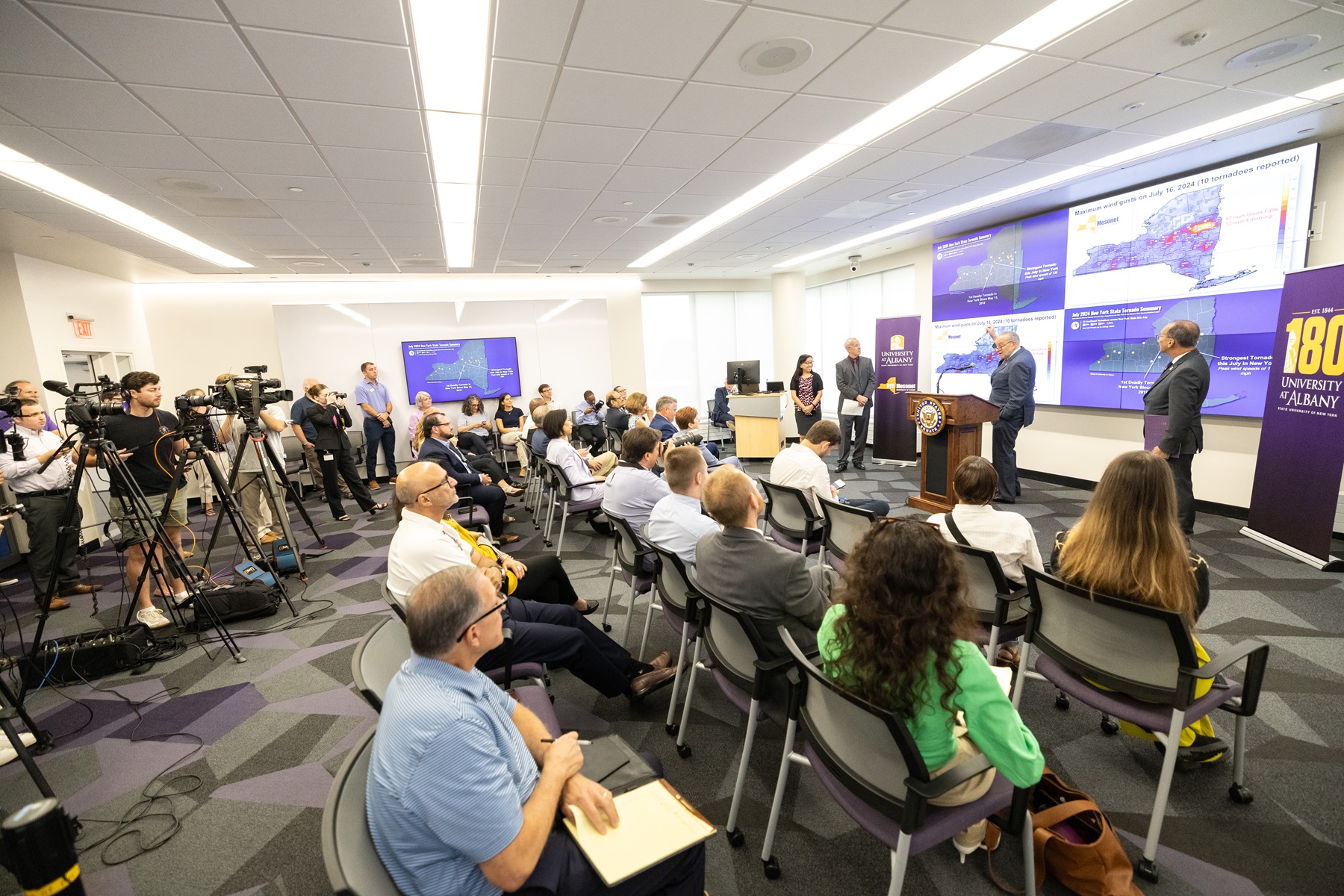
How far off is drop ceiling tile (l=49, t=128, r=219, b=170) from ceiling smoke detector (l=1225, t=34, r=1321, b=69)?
19.7 ft

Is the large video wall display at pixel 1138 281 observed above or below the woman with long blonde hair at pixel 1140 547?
above

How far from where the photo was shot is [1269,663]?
2.70 m

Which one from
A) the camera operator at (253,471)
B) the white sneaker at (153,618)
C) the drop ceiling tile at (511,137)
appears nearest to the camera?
the drop ceiling tile at (511,137)

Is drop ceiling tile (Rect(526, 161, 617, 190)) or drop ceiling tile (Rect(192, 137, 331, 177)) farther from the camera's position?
drop ceiling tile (Rect(526, 161, 617, 190))

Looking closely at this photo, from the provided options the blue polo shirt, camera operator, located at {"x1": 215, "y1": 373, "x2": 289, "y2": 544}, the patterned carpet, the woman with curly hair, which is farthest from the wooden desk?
the blue polo shirt

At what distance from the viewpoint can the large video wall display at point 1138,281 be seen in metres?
4.44

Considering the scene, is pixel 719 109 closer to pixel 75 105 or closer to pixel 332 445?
pixel 75 105

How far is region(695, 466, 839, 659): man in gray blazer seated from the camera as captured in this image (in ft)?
6.29

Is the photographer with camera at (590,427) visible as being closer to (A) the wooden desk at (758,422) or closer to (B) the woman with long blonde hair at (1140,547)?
(A) the wooden desk at (758,422)

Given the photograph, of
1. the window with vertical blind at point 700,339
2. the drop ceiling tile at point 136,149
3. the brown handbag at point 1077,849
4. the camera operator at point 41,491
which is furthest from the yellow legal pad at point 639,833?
the window with vertical blind at point 700,339

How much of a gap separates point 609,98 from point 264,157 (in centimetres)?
235

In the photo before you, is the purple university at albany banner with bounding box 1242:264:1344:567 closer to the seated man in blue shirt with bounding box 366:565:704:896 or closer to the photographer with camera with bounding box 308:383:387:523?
the seated man in blue shirt with bounding box 366:565:704:896

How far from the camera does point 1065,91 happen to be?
327 cm

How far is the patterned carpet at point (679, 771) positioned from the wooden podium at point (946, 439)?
1.95 m
